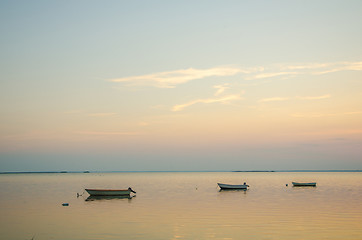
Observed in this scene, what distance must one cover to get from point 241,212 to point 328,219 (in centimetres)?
981

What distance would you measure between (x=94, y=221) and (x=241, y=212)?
55.4ft

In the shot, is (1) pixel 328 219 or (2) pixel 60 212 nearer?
(1) pixel 328 219

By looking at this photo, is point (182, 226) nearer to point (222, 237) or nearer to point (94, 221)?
point (222, 237)

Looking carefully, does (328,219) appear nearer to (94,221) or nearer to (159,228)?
(159,228)

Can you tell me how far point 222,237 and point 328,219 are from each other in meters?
15.1

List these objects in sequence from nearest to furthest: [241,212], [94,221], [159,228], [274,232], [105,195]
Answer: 1. [274,232]
2. [159,228]
3. [94,221]
4. [241,212]
5. [105,195]

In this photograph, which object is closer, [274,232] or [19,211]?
[274,232]

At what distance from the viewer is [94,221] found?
37156 mm

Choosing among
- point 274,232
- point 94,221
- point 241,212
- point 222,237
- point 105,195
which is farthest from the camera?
point 105,195

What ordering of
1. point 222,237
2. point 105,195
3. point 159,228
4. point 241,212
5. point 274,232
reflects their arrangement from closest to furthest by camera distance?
point 222,237 → point 274,232 → point 159,228 → point 241,212 → point 105,195

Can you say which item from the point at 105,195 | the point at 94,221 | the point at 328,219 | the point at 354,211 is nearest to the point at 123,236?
the point at 94,221

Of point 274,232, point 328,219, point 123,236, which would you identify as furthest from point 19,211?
point 328,219

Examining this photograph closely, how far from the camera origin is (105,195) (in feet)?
217

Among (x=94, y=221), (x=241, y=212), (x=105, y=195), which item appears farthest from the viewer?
(x=105, y=195)
